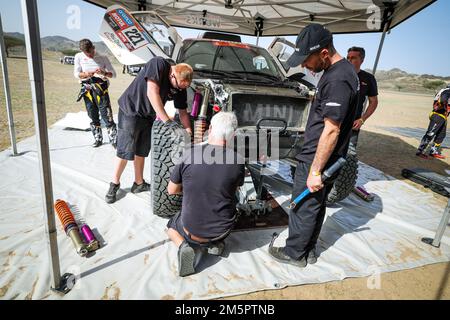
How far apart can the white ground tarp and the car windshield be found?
1.97 meters

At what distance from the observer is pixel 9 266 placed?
1942 mm

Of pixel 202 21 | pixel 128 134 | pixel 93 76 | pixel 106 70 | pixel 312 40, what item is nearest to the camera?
→ pixel 312 40

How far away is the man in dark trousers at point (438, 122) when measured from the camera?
636 cm

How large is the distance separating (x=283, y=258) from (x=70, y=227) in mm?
1930

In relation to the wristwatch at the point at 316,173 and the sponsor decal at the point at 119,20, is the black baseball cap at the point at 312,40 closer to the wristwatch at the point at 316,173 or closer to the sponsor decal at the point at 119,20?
the wristwatch at the point at 316,173

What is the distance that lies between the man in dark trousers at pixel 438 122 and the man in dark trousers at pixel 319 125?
6.34 m

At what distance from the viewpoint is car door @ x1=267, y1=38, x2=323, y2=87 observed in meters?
3.70

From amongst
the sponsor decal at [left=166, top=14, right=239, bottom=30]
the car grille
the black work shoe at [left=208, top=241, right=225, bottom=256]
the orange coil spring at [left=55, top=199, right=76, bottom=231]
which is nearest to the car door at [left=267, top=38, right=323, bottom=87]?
the car grille

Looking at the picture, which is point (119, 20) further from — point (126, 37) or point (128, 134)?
point (128, 134)

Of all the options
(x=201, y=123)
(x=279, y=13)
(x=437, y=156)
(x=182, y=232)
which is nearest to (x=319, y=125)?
(x=201, y=123)

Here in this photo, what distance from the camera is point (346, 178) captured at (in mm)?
3107

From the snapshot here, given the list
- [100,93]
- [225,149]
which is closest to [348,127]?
[225,149]

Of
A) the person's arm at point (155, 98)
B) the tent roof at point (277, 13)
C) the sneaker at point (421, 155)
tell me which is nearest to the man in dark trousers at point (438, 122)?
the sneaker at point (421, 155)
